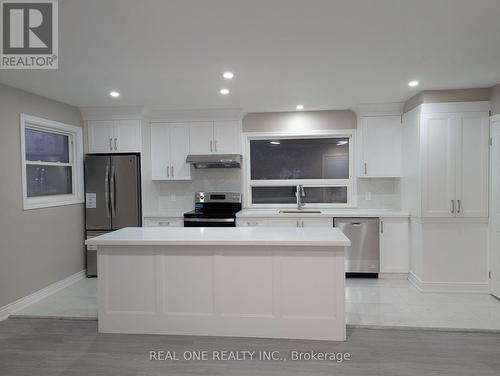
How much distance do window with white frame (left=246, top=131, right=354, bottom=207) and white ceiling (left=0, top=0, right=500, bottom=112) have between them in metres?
1.11

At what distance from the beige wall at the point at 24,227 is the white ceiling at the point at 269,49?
0.81 feet

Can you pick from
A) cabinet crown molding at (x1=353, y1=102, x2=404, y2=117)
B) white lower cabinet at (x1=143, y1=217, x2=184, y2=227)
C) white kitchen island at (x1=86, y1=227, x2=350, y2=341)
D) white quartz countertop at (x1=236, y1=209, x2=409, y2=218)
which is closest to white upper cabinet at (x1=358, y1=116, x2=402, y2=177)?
cabinet crown molding at (x1=353, y1=102, x2=404, y2=117)

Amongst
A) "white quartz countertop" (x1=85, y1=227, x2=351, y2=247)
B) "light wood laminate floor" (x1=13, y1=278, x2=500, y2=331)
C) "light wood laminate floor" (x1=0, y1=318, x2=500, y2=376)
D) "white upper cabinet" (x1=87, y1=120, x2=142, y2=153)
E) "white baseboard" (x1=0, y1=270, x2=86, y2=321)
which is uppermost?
"white upper cabinet" (x1=87, y1=120, x2=142, y2=153)

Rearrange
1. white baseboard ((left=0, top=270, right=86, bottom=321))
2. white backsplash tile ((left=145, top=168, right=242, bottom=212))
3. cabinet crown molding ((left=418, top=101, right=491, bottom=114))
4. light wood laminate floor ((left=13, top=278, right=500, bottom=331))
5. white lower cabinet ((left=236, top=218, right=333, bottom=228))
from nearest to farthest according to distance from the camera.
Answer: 1. light wood laminate floor ((left=13, top=278, right=500, bottom=331))
2. white baseboard ((left=0, top=270, right=86, bottom=321))
3. cabinet crown molding ((left=418, top=101, right=491, bottom=114))
4. white lower cabinet ((left=236, top=218, right=333, bottom=228))
5. white backsplash tile ((left=145, top=168, right=242, bottom=212))

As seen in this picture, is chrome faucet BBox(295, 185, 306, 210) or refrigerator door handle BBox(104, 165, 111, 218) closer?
refrigerator door handle BBox(104, 165, 111, 218)

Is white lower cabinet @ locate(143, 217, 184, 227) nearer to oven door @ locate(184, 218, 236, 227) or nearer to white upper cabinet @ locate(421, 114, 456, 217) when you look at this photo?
oven door @ locate(184, 218, 236, 227)

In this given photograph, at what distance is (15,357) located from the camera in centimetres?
262

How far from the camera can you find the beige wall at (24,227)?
3.46 m

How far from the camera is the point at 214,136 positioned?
16.4ft

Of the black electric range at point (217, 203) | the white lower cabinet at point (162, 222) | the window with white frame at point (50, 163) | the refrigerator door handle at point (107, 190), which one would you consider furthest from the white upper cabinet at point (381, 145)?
the window with white frame at point (50, 163)

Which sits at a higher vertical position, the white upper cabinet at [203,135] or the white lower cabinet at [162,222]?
the white upper cabinet at [203,135]

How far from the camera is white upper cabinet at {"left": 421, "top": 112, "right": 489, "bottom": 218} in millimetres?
3850

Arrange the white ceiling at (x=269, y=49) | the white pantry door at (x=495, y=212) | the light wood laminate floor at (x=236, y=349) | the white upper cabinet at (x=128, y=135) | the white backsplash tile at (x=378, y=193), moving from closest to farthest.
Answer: the white ceiling at (x=269, y=49)
the light wood laminate floor at (x=236, y=349)
the white pantry door at (x=495, y=212)
the white upper cabinet at (x=128, y=135)
the white backsplash tile at (x=378, y=193)

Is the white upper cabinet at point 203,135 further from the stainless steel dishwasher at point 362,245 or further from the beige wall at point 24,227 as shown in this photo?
the stainless steel dishwasher at point 362,245
